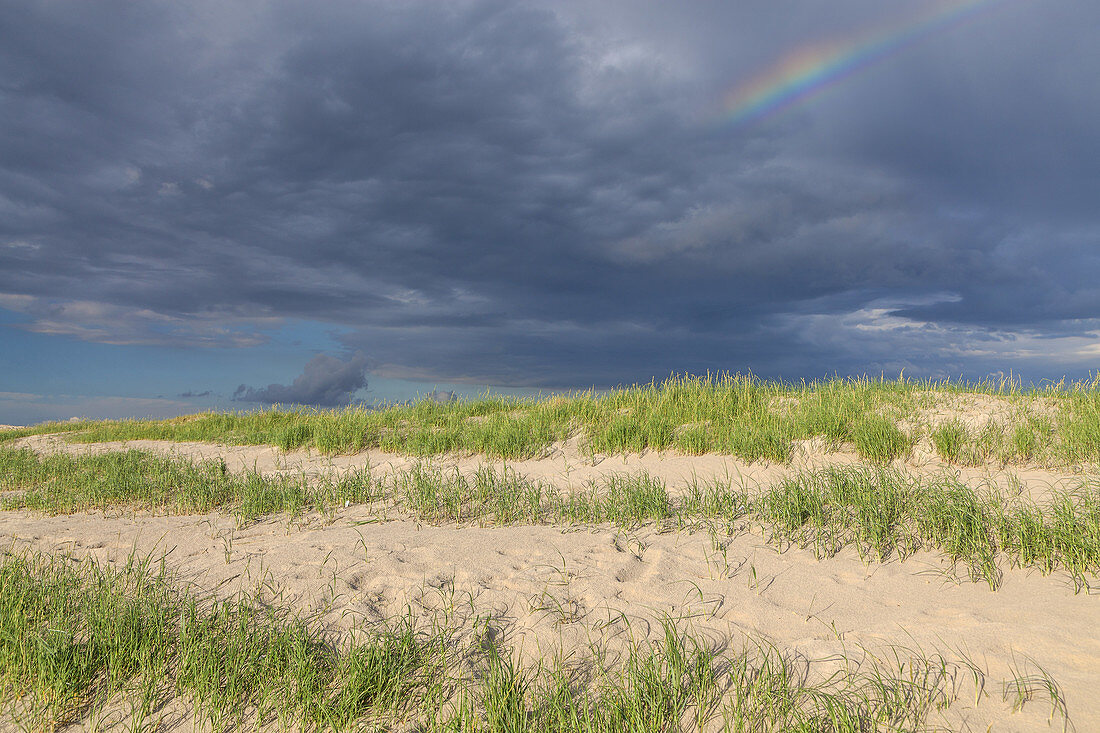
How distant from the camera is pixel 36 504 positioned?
8312mm

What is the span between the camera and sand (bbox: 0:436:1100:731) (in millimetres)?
3408

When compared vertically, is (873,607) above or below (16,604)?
below

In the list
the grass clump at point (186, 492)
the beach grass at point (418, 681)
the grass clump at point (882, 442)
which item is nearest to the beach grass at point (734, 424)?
the grass clump at point (882, 442)

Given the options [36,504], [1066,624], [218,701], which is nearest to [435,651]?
[218,701]

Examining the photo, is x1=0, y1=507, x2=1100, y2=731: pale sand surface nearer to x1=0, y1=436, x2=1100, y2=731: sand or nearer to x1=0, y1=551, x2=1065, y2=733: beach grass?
x1=0, y1=436, x2=1100, y2=731: sand

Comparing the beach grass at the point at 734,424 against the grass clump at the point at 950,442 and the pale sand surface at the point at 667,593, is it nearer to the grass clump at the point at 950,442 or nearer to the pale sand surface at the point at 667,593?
the grass clump at the point at 950,442

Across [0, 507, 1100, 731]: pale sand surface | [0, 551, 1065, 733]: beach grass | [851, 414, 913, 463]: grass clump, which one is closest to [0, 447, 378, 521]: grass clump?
[0, 507, 1100, 731]: pale sand surface

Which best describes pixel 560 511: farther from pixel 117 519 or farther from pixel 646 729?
pixel 117 519

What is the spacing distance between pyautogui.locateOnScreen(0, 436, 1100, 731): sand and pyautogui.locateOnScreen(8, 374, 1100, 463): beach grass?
1.68 m

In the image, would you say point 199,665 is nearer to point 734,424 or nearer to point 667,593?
point 667,593

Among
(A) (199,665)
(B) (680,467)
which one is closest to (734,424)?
(B) (680,467)

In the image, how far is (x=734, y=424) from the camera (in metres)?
9.32

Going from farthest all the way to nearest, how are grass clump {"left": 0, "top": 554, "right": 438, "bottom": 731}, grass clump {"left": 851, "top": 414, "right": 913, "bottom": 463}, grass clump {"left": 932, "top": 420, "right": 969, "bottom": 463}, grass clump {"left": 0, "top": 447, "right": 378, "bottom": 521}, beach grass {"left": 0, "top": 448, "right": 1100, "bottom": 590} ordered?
grass clump {"left": 851, "top": 414, "right": 913, "bottom": 463}
grass clump {"left": 932, "top": 420, "right": 969, "bottom": 463}
grass clump {"left": 0, "top": 447, "right": 378, "bottom": 521}
beach grass {"left": 0, "top": 448, "right": 1100, "bottom": 590}
grass clump {"left": 0, "top": 554, "right": 438, "bottom": 731}

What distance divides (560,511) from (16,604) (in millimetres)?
4418
